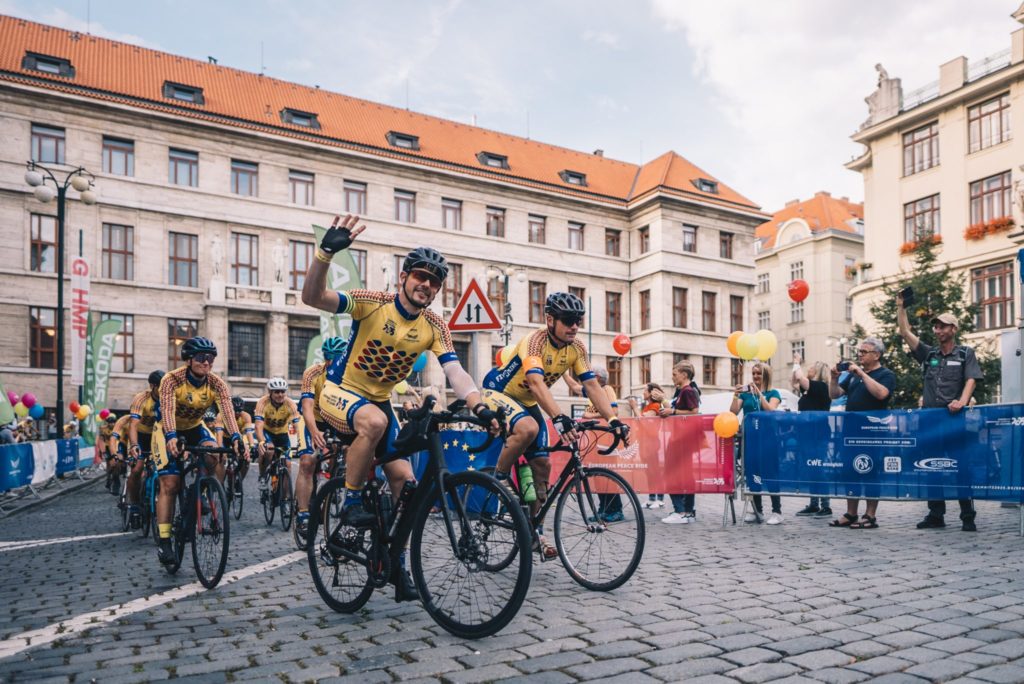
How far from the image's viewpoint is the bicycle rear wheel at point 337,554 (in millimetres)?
5105

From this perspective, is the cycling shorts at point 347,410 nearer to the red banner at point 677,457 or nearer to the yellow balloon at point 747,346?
the red banner at point 677,457

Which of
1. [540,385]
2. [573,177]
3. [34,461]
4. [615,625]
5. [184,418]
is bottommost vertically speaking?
[34,461]

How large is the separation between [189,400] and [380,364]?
3.17 m

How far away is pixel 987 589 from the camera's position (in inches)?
216

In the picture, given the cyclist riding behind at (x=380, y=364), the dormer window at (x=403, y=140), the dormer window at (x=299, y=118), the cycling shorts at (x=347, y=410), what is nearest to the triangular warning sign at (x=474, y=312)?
the cyclist riding behind at (x=380, y=364)

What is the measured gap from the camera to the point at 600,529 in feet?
19.1

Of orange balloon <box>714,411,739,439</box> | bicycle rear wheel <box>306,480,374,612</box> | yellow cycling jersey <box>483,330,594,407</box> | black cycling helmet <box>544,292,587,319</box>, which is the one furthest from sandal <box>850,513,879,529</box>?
bicycle rear wheel <box>306,480,374,612</box>

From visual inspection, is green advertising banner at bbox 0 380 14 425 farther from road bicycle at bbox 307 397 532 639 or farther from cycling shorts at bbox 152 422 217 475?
road bicycle at bbox 307 397 532 639

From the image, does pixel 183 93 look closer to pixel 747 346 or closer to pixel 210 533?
pixel 747 346

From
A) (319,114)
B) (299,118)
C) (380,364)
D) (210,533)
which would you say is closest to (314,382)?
(210,533)

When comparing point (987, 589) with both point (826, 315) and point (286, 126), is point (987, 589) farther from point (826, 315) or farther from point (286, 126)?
point (826, 315)

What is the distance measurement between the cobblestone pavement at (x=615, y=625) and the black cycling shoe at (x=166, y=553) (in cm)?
14

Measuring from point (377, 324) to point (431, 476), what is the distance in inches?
46.5

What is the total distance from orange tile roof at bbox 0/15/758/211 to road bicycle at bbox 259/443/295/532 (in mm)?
32610
